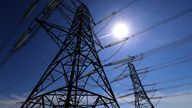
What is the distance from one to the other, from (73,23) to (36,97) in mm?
5878

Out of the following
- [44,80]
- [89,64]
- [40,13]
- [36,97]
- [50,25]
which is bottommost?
[36,97]

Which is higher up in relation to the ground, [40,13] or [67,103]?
[40,13]

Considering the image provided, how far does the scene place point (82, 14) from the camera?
1332cm

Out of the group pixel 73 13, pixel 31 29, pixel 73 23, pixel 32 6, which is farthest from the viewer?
pixel 73 13

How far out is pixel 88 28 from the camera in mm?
12602

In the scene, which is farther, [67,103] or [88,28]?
[88,28]

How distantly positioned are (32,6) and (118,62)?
803 centimetres

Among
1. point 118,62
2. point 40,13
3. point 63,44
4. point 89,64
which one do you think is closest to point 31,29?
point 40,13

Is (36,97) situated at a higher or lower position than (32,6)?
lower

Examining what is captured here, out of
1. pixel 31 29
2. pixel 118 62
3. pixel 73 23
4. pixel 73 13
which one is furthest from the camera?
pixel 118 62

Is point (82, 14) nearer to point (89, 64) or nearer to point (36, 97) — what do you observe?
point (89, 64)

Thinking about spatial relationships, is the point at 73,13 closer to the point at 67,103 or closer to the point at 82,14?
the point at 82,14

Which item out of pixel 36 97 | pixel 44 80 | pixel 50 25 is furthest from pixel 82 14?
pixel 36 97

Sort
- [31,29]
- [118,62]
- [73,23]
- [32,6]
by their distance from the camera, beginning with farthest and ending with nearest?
[118,62] < [73,23] < [31,29] < [32,6]
